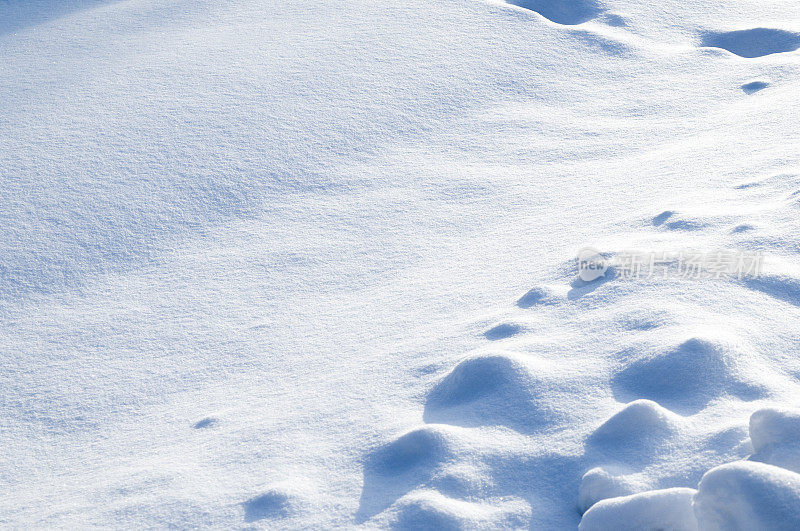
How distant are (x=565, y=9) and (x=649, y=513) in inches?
129

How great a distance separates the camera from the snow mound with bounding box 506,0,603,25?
387cm

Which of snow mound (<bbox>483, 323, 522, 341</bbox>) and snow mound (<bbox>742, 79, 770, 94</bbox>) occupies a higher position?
snow mound (<bbox>742, 79, 770, 94</bbox>)

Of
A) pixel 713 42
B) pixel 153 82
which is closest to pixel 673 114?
pixel 713 42

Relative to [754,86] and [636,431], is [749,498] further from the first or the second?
[754,86]

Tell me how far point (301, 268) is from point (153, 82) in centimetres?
143

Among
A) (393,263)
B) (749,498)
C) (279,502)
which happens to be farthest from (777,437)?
(393,263)

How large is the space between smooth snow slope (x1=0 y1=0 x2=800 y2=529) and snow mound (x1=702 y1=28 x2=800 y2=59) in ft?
0.05

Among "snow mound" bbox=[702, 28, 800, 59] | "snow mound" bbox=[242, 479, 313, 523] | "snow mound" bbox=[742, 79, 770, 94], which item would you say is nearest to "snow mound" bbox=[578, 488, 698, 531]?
"snow mound" bbox=[242, 479, 313, 523]

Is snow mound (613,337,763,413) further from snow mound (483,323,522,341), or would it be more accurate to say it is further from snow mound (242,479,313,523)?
snow mound (242,479,313,523)

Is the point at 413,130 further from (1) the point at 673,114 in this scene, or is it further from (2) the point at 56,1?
(2) the point at 56,1

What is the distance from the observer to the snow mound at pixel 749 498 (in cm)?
103

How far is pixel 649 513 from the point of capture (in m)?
1.11

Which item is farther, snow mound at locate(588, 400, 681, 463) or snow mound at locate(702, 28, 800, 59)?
snow mound at locate(702, 28, 800, 59)

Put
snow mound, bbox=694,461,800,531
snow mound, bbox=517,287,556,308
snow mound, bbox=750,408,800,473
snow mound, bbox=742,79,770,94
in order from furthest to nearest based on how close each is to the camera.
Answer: snow mound, bbox=742,79,770,94 → snow mound, bbox=517,287,556,308 → snow mound, bbox=750,408,800,473 → snow mound, bbox=694,461,800,531
